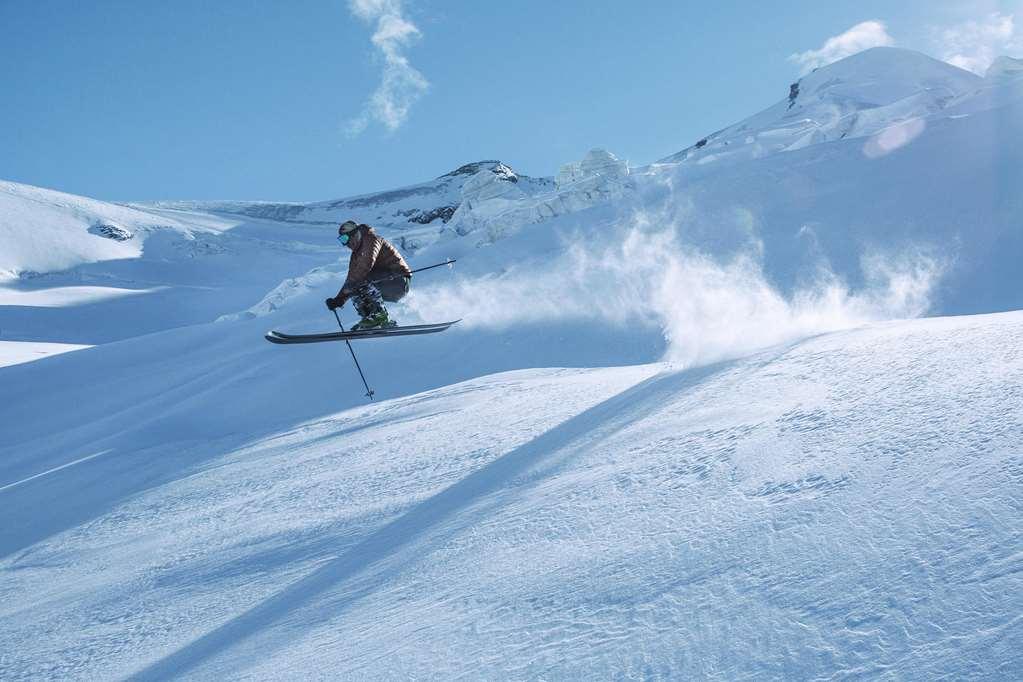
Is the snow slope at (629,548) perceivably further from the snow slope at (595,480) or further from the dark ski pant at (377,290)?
the dark ski pant at (377,290)

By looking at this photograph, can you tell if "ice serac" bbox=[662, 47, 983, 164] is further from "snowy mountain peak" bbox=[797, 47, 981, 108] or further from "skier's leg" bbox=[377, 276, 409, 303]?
"skier's leg" bbox=[377, 276, 409, 303]

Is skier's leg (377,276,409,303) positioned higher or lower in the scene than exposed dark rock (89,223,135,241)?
lower

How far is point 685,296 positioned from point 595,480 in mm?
13620

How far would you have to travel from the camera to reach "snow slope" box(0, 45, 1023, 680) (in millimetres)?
2855

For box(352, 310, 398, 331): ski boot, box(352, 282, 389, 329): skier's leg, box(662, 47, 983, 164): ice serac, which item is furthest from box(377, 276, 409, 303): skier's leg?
box(662, 47, 983, 164): ice serac

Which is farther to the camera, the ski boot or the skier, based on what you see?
the ski boot

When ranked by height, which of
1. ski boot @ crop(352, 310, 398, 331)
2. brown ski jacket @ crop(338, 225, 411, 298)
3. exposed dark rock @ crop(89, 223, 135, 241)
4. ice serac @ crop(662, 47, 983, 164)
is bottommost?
ski boot @ crop(352, 310, 398, 331)

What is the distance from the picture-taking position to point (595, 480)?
5.23 meters

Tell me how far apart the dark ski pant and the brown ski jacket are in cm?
5

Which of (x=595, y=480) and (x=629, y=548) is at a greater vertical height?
(x=595, y=480)

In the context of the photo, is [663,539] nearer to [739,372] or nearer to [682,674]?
[682,674]

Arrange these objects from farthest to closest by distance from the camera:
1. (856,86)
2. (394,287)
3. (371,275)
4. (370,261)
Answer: (856,86) < (394,287) < (371,275) < (370,261)

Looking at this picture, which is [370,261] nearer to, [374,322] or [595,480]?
[374,322]

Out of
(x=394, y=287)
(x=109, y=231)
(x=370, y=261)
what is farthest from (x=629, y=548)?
(x=109, y=231)
